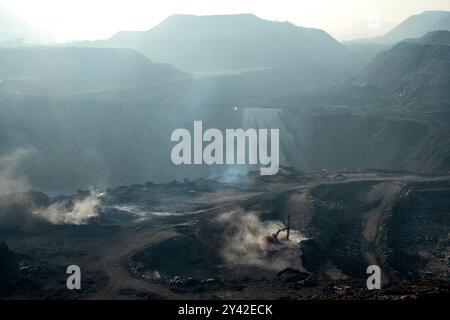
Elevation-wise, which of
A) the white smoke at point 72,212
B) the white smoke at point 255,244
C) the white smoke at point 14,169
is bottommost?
the white smoke at point 255,244

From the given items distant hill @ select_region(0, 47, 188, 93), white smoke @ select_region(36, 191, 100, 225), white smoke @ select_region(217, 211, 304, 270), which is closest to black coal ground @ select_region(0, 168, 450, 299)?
white smoke @ select_region(217, 211, 304, 270)

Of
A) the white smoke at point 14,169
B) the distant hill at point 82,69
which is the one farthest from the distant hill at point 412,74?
the white smoke at point 14,169

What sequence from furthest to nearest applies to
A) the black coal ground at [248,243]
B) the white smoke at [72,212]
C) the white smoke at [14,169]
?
the white smoke at [14,169] < the white smoke at [72,212] < the black coal ground at [248,243]

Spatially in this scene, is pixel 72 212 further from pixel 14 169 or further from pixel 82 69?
pixel 82 69

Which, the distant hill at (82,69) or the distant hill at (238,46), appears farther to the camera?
the distant hill at (238,46)

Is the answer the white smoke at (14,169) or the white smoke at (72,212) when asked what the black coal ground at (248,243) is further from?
the white smoke at (14,169)

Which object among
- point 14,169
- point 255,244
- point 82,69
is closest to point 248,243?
point 255,244

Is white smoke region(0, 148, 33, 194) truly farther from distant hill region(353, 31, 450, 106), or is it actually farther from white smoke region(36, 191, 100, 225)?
distant hill region(353, 31, 450, 106)
